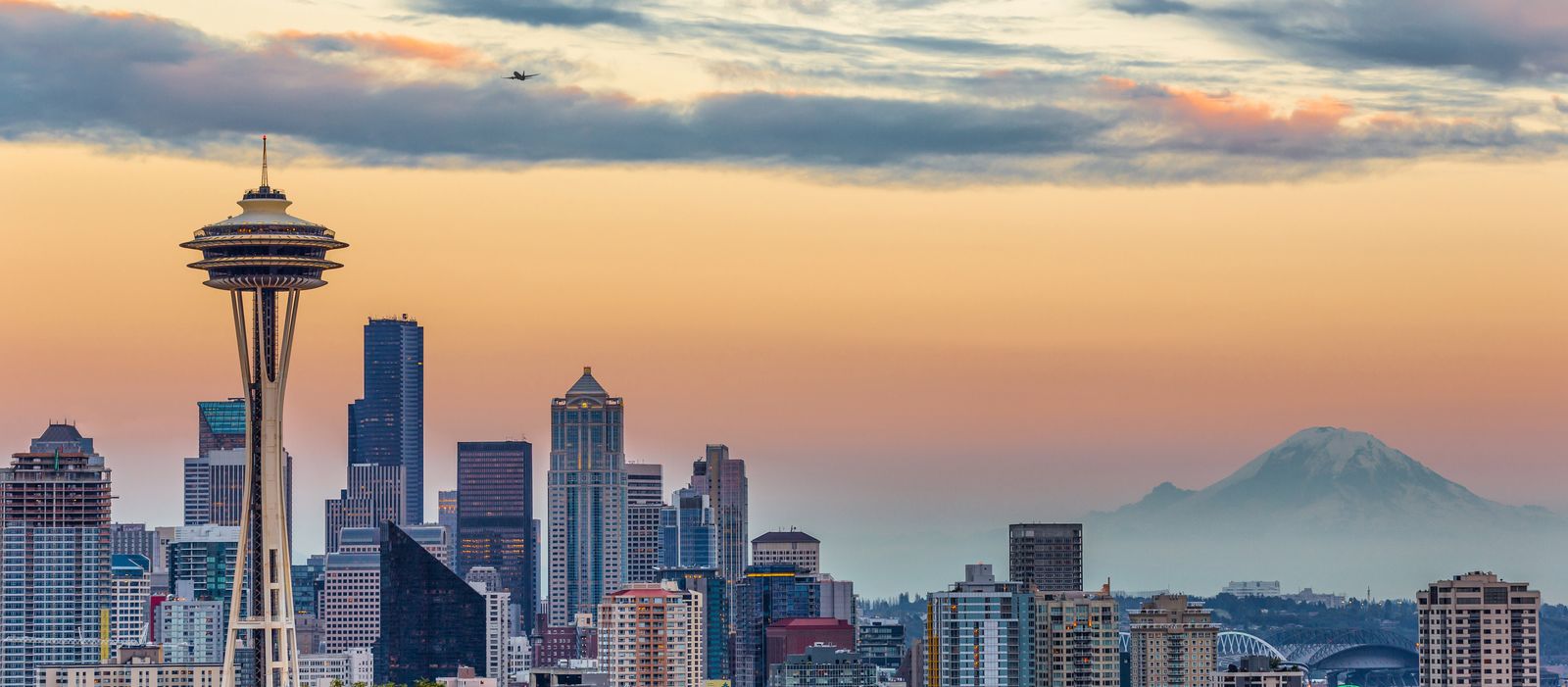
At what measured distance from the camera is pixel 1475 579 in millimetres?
164625

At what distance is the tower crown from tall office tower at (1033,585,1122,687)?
48510mm

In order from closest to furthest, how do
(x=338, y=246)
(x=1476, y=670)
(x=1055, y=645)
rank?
1. (x=1476, y=670)
2. (x=338, y=246)
3. (x=1055, y=645)

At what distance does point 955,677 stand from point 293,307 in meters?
48.8

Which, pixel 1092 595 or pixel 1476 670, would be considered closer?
pixel 1476 670

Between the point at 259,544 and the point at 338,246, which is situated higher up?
the point at 338,246

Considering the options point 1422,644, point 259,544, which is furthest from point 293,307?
point 1422,644

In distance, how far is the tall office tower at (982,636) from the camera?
611 ft

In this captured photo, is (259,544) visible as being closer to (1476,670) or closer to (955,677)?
(955,677)

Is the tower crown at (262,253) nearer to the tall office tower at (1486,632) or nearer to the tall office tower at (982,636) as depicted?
the tall office tower at (982,636)

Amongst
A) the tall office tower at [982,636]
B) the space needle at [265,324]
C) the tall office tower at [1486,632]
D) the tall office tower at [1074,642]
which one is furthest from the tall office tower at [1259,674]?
the space needle at [265,324]

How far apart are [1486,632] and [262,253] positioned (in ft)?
229

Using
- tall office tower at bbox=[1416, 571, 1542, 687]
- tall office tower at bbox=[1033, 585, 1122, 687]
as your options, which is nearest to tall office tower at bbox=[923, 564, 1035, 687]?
tall office tower at bbox=[1033, 585, 1122, 687]

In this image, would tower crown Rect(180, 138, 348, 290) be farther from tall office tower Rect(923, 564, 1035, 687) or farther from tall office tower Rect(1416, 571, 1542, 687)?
tall office tower Rect(1416, 571, 1542, 687)

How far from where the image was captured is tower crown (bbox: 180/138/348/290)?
170125 mm
